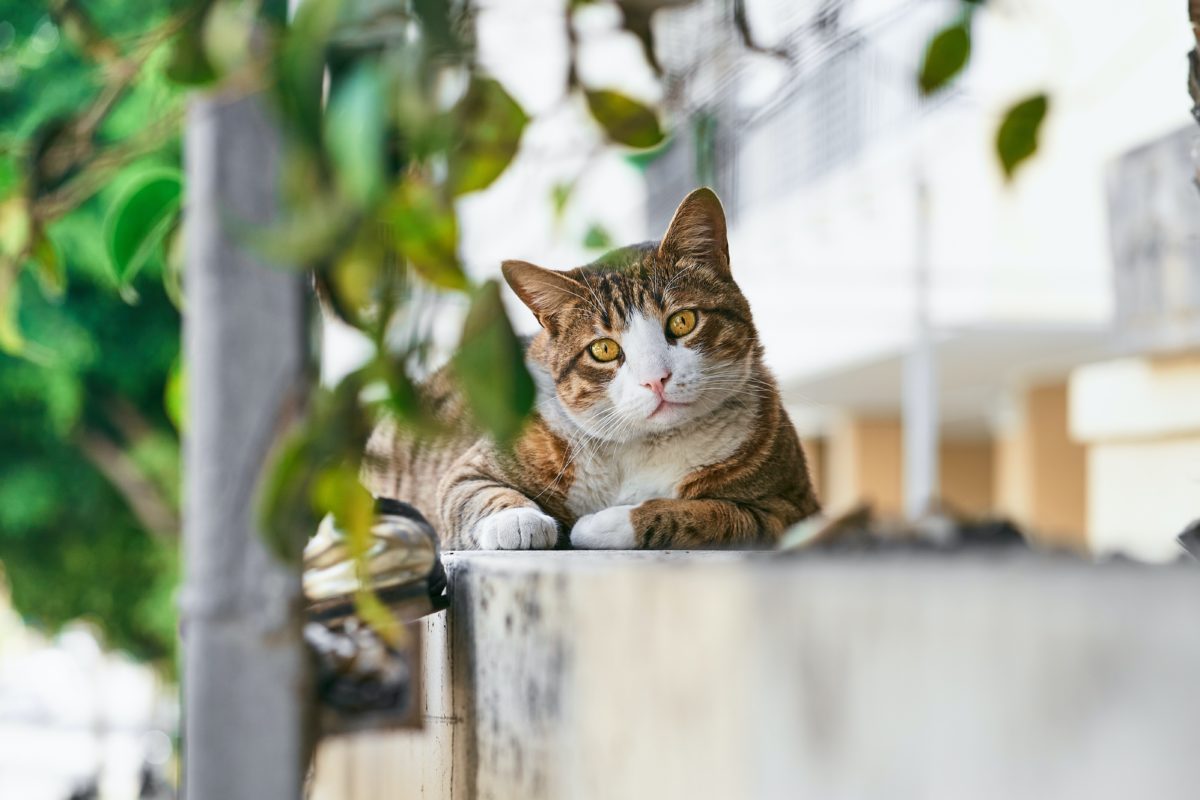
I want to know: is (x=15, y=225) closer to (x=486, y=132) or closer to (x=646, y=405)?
(x=486, y=132)

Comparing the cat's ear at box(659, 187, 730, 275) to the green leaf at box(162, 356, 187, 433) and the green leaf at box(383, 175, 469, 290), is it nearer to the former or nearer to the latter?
the green leaf at box(162, 356, 187, 433)

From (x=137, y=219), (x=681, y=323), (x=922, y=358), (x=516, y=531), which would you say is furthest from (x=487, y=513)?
(x=922, y=358)

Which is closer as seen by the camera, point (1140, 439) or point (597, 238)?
point (597, 238)

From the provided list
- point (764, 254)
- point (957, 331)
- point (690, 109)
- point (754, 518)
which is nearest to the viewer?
point (690, 109)

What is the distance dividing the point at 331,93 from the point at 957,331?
732 cm

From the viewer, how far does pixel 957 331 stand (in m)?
7.54

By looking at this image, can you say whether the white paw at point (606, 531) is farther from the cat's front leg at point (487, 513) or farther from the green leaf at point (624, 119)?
the green leaf at point (624, 119)

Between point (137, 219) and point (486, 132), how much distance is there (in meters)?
0.44

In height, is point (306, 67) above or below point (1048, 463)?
below

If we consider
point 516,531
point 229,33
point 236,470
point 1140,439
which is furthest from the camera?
point 1140,439

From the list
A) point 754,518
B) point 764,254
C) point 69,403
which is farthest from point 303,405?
point 69,403

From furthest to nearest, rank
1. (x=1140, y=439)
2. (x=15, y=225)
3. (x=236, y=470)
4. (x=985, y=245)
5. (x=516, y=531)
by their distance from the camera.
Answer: (x=985, y=245), (x=1140, y=439), (x=516, y=531), (x=236, y=470), (x=15, y=225)

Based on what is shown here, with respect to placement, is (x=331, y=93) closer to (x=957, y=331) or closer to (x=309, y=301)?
(x=309, y=301)

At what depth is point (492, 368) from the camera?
0.48m
